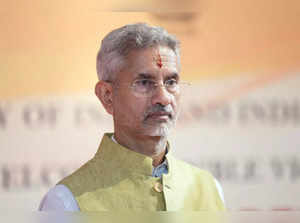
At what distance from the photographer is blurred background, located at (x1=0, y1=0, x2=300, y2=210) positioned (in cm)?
204

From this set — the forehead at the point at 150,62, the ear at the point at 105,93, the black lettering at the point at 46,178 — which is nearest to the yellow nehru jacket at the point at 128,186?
the ear at the point at 105,93

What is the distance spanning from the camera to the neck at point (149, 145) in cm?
169

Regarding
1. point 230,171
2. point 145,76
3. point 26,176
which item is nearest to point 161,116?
point 145,76

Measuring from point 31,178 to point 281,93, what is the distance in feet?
3.11

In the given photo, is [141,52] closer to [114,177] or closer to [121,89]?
[121,89]

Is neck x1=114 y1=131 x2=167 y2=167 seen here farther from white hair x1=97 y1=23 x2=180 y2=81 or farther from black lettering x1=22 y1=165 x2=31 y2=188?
black lettering x1=22 y1=165 x2=31 y2=188

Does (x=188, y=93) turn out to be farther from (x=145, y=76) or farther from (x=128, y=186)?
(x=128, y=186)

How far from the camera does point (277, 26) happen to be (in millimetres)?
2145

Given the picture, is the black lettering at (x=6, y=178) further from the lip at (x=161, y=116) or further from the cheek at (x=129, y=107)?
the lip at (x=161, y=116)

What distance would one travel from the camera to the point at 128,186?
167cm

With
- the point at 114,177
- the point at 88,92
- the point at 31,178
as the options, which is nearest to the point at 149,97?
the point at 114,177

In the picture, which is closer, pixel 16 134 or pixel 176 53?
pixel 176 53

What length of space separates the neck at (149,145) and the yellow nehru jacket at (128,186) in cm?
3

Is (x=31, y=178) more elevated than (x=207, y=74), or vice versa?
(x=207, y=74)
